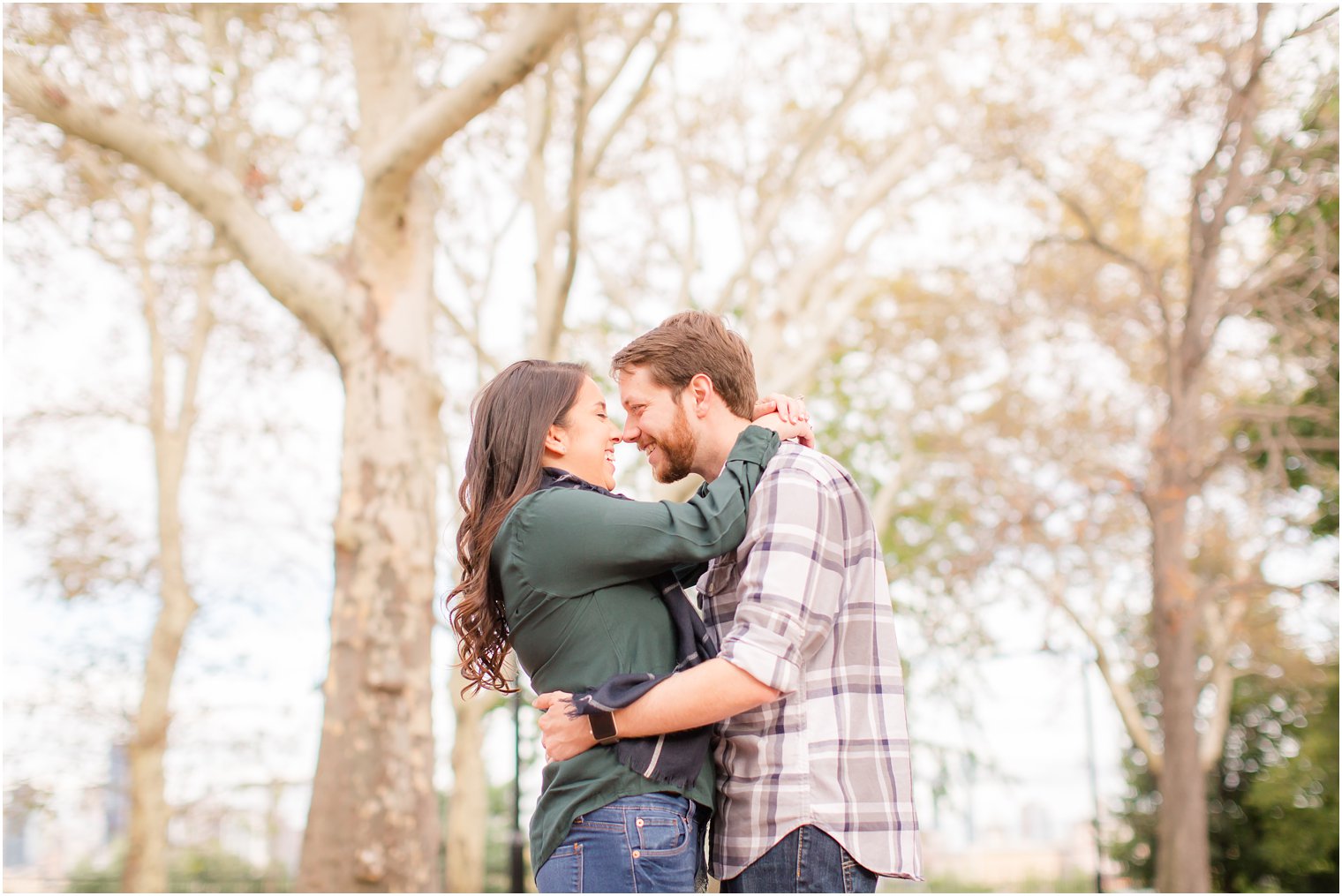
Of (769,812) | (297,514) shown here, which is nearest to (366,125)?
(769,812)

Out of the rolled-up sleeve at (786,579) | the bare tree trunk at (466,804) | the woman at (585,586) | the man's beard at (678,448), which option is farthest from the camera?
the bare tree trunk at (466,804)

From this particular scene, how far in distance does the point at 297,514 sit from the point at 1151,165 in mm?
14068

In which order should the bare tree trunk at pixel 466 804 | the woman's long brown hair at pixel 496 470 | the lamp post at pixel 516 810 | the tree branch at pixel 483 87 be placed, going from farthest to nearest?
the bare tree trunk at pixel 466 804 → the lamp post at pixel 516 810 → the tree branch at pixel 483 87 → the woman's long brown hair at pixel 496 470

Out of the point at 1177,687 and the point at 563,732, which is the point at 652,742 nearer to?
the point at 563,732

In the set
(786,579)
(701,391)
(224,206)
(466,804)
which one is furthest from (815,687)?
(466,804)

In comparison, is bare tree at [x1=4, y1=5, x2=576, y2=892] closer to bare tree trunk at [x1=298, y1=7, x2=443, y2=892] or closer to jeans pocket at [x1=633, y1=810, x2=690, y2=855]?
bare tree trunk at [x1=298, y1=7, x2=443, y2=892]

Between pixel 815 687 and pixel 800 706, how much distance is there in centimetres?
5

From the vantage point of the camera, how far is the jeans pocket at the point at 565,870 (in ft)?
7.46

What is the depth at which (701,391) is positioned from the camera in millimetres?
2648

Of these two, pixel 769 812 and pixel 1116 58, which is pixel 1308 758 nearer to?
pixel 1116 58

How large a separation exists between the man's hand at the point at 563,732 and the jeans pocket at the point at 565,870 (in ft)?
0.60

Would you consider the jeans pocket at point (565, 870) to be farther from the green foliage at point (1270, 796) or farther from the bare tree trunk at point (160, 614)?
the green foliage at point (1270, 796)

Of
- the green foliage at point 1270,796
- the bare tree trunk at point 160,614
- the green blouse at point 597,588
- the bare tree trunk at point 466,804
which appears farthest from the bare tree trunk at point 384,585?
the green foliage at point 1270,796

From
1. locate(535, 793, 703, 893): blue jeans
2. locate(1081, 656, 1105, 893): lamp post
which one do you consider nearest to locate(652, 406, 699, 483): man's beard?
locate(535, 793, 703, 893): blue jeans
